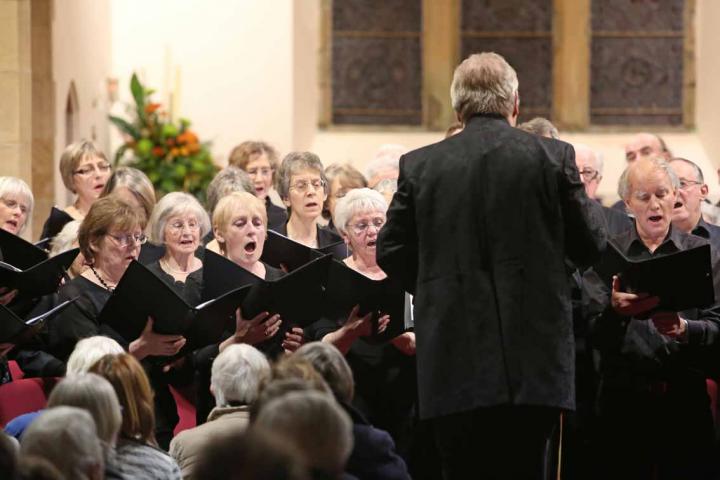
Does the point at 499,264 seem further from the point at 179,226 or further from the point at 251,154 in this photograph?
the point at 251,154

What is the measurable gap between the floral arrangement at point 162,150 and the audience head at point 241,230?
184 inches

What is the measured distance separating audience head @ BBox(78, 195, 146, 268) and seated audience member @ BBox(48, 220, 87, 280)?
0.44 m

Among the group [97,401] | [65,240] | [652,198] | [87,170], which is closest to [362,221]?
[652,198]

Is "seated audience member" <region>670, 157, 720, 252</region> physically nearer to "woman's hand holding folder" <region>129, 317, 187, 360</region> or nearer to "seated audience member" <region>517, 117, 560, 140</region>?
"seated audience member" <region>517, 117, 560, 140</region>

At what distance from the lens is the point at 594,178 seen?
7922mm

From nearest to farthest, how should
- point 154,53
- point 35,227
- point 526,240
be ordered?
point 526,240, point 35,227, point 154,53

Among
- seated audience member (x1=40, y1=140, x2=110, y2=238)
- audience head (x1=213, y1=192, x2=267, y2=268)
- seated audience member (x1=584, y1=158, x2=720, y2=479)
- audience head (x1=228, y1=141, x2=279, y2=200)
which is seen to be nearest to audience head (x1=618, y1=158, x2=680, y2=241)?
seated audience member (x1=584, y1=158, x2=720, y2=479)

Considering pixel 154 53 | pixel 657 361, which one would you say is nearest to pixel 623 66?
pixel 154 53

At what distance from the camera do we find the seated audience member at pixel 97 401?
14.4 ft

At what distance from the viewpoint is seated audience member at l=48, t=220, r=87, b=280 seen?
6801 millimetres

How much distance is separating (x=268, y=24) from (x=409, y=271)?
24.6 ft

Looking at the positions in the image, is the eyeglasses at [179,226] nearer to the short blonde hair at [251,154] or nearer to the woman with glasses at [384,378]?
the woman with glasses at [384,378]

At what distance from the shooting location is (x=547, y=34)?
13.4m

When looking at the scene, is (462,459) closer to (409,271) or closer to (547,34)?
(409,271)
